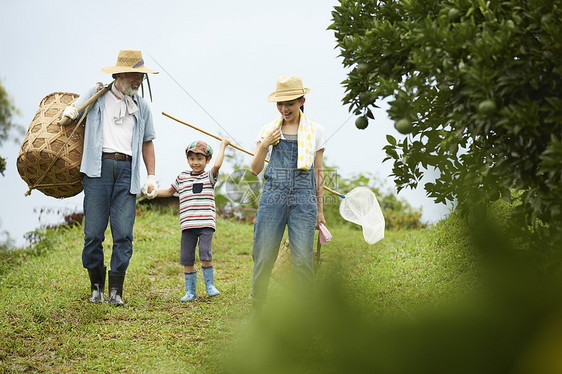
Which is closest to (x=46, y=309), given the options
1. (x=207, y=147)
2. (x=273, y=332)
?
(x=207, y=147)

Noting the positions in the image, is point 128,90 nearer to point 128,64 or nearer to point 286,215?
point 128,64

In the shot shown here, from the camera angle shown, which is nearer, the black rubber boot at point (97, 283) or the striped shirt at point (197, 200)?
the black rubber boot at point (97, 283)

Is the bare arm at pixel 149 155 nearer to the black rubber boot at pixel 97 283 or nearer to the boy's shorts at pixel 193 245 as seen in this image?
the boy's shorts at pixel 193 245

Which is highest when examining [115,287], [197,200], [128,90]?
[128,90]

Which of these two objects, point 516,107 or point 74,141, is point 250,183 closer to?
point 74,141

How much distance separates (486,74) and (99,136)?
385 centimetres

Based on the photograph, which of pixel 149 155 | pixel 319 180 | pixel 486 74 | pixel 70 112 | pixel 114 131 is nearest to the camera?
pixel 486 74

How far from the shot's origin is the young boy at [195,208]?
5926mm

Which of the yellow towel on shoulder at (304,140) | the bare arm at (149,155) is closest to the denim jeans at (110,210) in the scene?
the bare arm at (149,155)

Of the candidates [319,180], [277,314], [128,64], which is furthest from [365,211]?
[277,314]

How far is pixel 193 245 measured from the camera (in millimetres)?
6016

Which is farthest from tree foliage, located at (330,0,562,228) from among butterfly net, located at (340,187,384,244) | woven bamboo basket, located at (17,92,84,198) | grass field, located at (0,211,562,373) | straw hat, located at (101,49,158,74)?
woven bamboo basket, located at (17,92,84,198)

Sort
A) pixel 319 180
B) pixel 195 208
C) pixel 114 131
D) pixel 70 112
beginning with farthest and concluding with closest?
pixel 195 208
pixel 114 131
pixel 70 112
pixel 319 180

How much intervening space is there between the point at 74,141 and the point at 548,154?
4.27 meters
